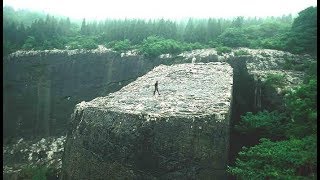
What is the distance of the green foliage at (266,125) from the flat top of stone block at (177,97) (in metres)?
0.99

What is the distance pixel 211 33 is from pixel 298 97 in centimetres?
2107

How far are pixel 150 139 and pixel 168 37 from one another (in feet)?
70.6

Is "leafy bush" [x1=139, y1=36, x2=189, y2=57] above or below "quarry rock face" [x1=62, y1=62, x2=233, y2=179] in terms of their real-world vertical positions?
above

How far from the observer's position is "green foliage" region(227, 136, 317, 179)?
6.75m

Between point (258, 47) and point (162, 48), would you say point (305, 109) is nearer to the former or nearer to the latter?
point (258, 47)

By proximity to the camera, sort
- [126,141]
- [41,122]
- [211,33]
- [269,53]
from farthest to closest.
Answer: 1. [211,33]
2. [41,122]
3. [269,53]
4. [126,141]

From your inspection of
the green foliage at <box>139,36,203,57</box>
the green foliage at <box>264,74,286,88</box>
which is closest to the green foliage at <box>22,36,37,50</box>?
the green foliage at <box>139,36,203,57</box>

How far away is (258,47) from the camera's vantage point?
2384 cm

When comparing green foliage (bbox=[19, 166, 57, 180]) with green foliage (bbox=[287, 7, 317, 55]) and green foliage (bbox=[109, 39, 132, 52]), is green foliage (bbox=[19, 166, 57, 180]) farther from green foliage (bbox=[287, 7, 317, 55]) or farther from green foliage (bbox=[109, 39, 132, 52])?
green foliage (bbox=[287, 7, 317, 55])

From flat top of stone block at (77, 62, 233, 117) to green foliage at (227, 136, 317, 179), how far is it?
2.20 metres

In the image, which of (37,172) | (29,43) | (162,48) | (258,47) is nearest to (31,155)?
(37,172)

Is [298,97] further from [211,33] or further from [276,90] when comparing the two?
[211,33]

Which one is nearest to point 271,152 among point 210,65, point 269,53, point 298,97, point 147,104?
point 298,97

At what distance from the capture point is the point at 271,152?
7418mm
